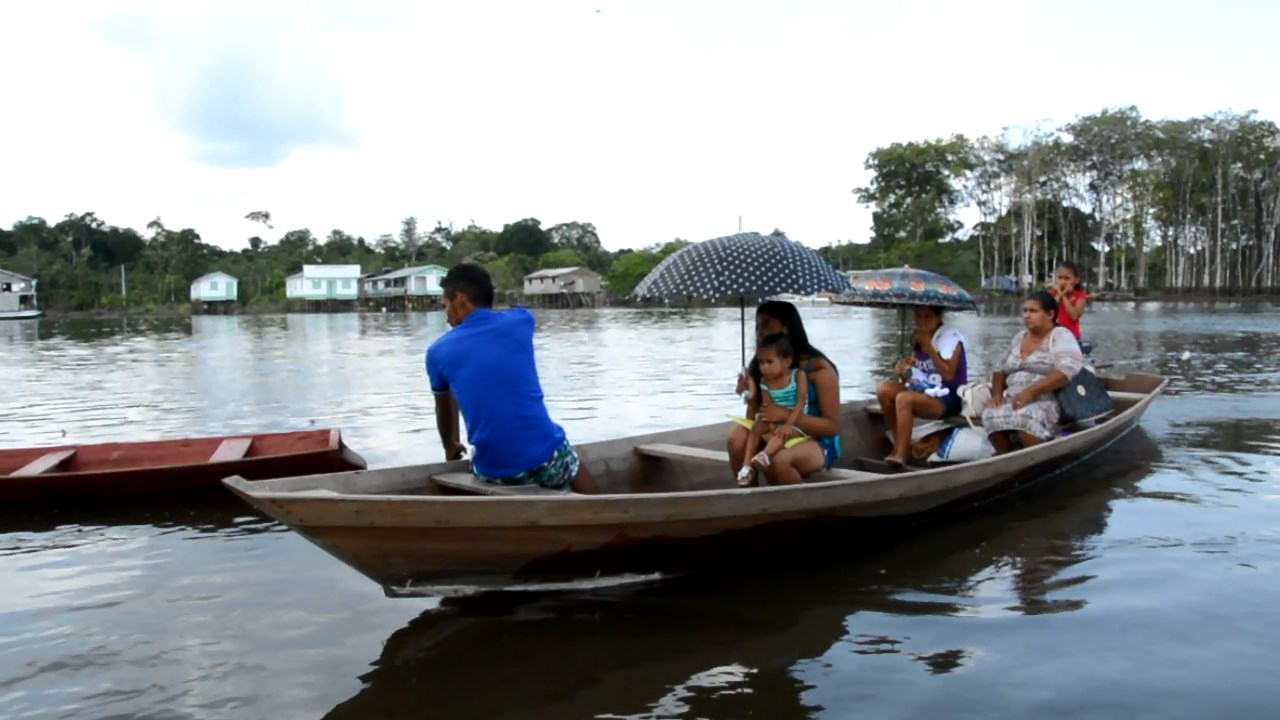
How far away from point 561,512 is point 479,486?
0.71m

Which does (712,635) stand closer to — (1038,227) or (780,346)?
(780,346)

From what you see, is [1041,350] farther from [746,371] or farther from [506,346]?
[506,346]

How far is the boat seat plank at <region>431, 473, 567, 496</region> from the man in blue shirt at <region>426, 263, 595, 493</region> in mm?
44

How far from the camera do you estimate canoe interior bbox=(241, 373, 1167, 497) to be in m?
4.84

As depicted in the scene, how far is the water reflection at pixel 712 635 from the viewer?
4.08m

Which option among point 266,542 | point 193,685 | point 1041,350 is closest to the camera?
point 193,685

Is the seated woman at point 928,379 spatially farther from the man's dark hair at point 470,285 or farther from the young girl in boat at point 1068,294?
the man's dark hair at point 470,285

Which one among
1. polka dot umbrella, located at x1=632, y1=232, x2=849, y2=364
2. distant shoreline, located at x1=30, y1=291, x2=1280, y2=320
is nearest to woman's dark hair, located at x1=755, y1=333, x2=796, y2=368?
polka dot umbrella, located at x1=632, y1=232, x2=849, y2=364

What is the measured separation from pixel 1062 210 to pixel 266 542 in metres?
55.3

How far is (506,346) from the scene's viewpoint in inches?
189

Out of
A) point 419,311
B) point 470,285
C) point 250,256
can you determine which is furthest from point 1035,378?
point 250,256

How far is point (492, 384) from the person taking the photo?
4781mm

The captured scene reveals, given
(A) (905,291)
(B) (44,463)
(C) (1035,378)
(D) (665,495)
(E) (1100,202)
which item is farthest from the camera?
(E) (1100,202)

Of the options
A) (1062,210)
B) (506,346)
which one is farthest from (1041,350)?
(1062,210)
